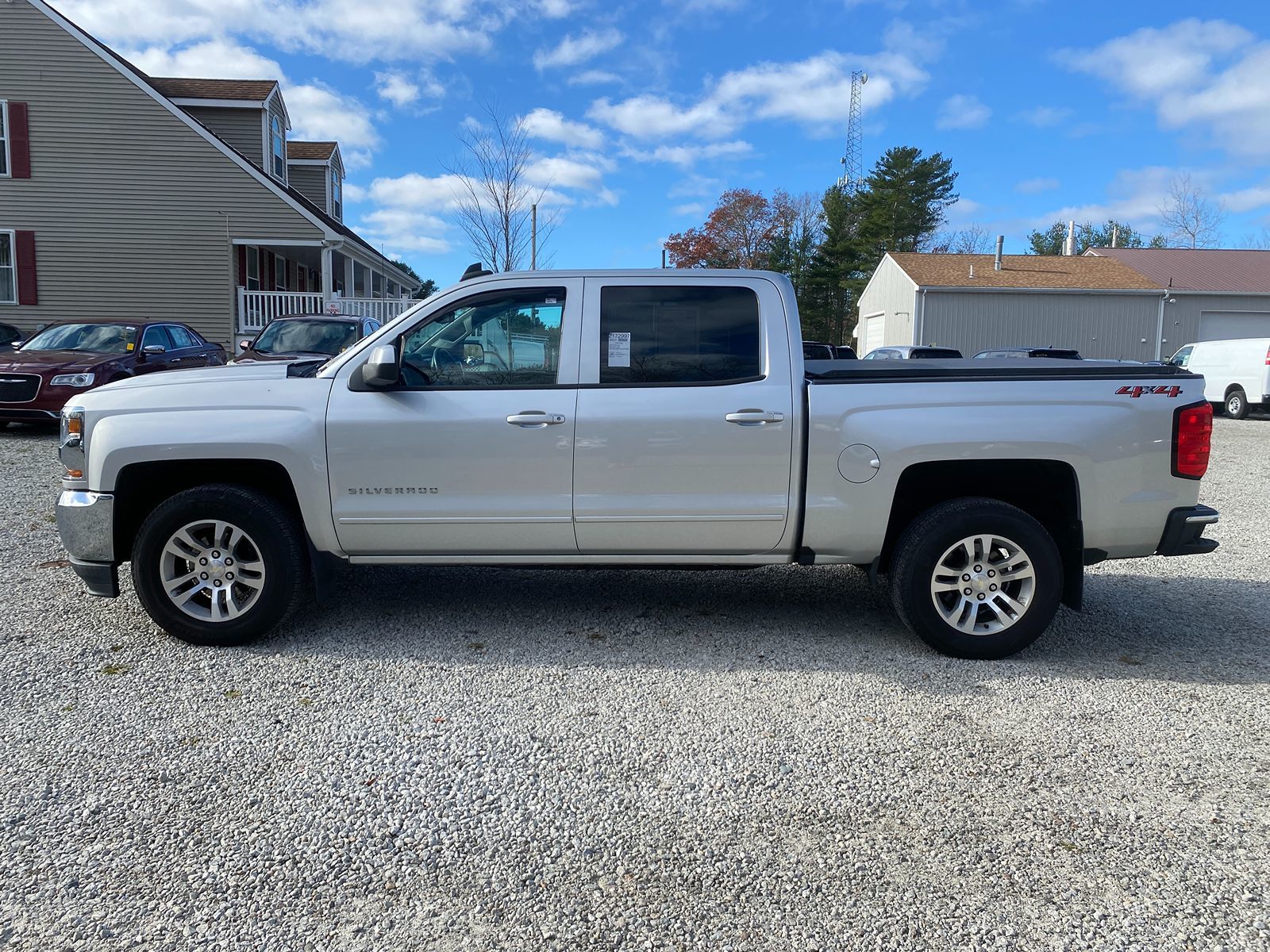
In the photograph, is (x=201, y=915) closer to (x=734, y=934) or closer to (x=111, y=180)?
(x=734, y=934)

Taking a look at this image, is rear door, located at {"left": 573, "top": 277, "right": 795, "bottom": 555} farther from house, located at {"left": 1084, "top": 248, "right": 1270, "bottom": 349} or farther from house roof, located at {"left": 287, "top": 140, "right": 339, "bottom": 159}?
house, located at {"left": 1084, "top": 248, "right": 1270, "bottom": 349}

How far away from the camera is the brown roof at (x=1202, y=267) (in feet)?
109

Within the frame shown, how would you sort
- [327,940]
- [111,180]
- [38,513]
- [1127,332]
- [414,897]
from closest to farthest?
[327,940]
[414,897]
[38,513]
[111,180]
[1127,332]

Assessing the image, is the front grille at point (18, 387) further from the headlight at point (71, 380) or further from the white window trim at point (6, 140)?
the white window trim at point (6, 140)

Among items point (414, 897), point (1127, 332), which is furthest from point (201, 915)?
point (1127, 332)

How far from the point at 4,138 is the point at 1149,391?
24766mm

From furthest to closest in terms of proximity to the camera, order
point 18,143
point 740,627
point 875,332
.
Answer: point 875,332 → point 18,143 → point 740,627

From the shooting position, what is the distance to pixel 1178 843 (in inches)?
118

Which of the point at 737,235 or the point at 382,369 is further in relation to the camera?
the point at 737,235

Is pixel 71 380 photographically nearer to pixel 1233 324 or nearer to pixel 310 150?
pixel 310 150

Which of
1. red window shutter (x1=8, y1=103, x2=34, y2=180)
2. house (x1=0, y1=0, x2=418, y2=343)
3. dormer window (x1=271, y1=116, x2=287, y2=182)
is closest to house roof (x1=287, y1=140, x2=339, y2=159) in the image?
dormer window (x1=271, y1=116, x2=287, y2=182)

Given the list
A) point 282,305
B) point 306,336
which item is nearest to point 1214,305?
point 282,305

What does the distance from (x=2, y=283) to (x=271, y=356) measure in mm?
13669

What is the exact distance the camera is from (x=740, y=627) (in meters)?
5.14
